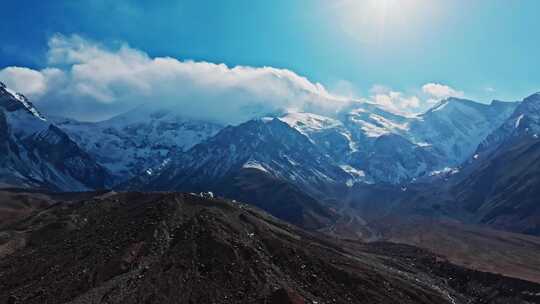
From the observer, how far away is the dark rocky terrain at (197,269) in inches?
3750

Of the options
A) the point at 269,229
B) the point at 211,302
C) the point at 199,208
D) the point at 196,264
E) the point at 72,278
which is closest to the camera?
the point at 211,302

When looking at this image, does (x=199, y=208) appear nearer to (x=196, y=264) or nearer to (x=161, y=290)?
(x=196, y=264)

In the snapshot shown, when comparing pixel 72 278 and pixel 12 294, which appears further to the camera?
pixel 72 278

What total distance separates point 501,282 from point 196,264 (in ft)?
271

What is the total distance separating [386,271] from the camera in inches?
5108

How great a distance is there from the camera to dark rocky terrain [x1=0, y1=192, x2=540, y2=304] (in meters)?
95.2

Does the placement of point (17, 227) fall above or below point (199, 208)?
below

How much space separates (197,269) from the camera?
105 m

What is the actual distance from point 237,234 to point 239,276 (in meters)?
25.6

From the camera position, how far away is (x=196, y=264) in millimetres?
107312

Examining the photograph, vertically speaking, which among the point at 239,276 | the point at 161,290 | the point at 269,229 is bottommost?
the point at 161,290

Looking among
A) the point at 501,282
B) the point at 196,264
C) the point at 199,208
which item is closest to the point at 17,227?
the point at 199,208

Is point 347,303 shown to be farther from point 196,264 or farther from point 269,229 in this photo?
point 269,229

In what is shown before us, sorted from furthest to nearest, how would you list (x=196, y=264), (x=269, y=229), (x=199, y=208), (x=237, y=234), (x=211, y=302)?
(x=199, y=208) < (x=269, y=229) < (x=237, y=234) < (x=196, y=264) < (x=211, y=302)
